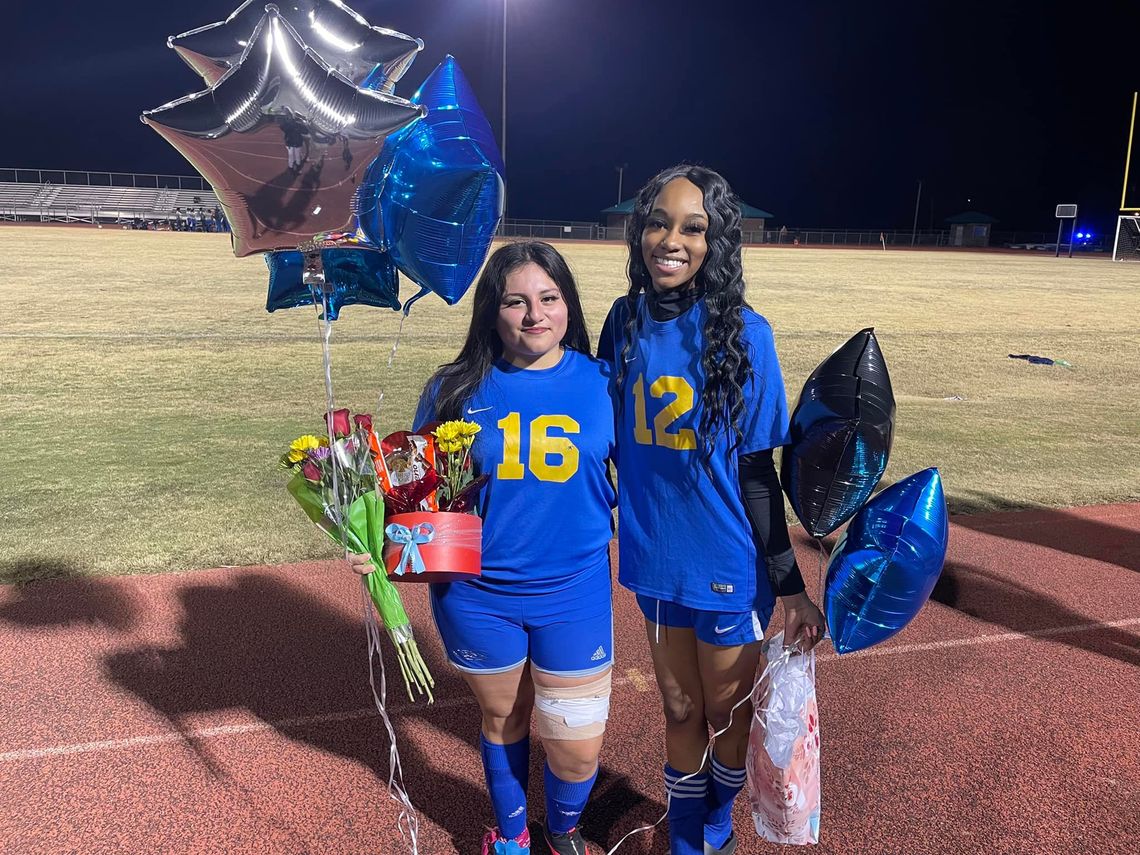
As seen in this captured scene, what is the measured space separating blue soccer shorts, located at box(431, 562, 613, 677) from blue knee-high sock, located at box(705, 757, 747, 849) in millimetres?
481

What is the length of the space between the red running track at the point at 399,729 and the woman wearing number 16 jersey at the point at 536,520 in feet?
2.30

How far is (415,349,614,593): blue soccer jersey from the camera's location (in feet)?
6.71

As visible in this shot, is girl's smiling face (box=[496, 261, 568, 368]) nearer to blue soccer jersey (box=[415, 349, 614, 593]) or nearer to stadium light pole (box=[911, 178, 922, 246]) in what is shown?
blue soccer jersey (box=[415, 349, 614, 593])

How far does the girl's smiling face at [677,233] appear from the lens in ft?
6.48

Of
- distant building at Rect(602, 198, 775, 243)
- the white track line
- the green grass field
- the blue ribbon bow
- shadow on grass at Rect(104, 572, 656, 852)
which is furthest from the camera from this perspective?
distant building at Rect(602, 198, 775, 243)

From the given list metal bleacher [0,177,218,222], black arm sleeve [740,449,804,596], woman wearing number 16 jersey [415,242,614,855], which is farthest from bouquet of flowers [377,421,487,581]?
metal bleacher [0,177,218,222]

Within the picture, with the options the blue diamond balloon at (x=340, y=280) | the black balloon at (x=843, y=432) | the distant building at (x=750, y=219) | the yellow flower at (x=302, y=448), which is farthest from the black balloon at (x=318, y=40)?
the distant building at (x=750, y=219)

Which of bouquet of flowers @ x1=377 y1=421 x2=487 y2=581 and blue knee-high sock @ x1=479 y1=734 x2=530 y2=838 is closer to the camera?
bouquet of flowers @ x1=377 y1=421 x2=487 y2=581

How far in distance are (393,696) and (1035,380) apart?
9.24 m

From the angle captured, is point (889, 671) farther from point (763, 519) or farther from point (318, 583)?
point (318, 583)

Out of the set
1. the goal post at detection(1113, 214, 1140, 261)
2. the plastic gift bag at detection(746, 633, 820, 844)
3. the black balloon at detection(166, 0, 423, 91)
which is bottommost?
the plastic gift bag at detection(746, 633, 820, 844)

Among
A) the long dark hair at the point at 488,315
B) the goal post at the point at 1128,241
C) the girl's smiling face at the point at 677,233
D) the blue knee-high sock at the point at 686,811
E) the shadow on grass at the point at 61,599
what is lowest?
the shadow on grass at the point at 61,599

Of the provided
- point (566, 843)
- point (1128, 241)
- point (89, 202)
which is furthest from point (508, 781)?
point (89, 202)

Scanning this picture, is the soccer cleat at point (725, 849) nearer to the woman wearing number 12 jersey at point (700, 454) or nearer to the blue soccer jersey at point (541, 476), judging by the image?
the woman wearing number 12 jersey at point (700, 454)
